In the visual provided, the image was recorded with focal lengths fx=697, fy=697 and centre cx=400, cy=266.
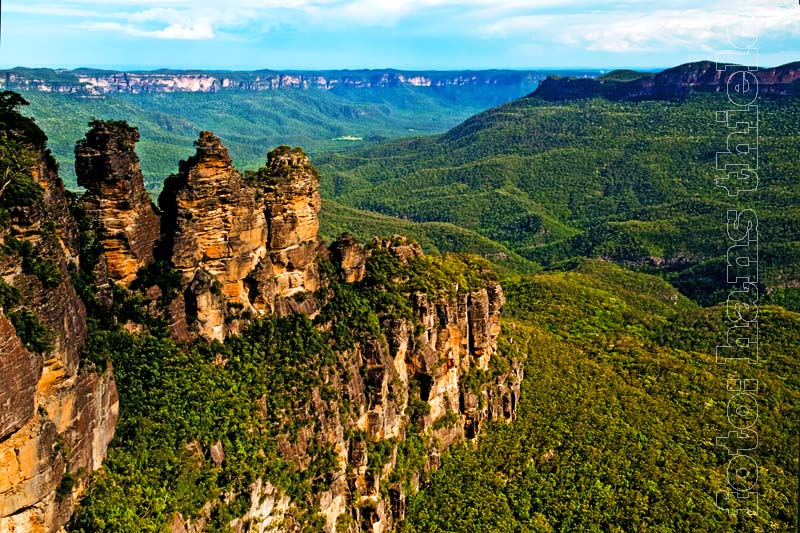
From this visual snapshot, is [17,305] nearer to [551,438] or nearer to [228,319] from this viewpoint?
[228,319]

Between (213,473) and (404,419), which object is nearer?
(213,473)

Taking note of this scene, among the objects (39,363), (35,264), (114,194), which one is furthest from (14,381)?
(114,194)

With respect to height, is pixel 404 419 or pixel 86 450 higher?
pixel 86 450

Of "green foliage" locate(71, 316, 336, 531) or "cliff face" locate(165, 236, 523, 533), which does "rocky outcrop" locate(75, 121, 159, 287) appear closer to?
"green foliage" locate(71, 316, 336, 531)

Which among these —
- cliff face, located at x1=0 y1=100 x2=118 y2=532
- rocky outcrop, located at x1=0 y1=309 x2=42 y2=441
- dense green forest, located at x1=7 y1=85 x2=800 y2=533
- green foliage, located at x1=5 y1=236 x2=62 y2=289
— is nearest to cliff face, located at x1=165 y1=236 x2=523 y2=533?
dense green forest, located at x1=7 y1=85 x2=800 y2=533

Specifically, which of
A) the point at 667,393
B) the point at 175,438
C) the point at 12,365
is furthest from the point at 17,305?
the point at 667,393

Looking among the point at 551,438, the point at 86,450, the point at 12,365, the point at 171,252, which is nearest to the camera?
→ the point at 12,365

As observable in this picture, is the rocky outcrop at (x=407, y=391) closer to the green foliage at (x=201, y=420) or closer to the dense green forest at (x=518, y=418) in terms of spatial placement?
the dense green forest at (x=518, y=418)
